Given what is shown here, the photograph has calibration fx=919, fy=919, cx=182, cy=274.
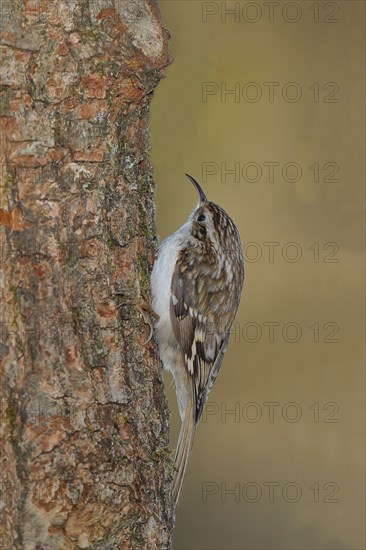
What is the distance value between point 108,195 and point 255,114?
2.69m

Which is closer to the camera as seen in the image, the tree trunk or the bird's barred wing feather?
the tree trunk

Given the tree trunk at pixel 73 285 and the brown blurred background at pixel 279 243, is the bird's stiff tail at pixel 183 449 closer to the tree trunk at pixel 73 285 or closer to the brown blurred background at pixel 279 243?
the tree trunk at pixel 73 285

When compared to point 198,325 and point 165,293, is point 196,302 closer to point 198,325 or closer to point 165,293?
point 198,325

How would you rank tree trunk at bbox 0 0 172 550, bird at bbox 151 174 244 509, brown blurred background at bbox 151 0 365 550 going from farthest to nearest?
brown blurred background at bbox 151 0 365 550, bird at bbox 151 174 244 509, tree trunk at bbox 0 0 172 550

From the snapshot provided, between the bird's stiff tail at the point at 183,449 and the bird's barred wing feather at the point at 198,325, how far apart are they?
0.03 m

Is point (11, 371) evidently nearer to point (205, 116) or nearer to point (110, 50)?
point (110, 50)

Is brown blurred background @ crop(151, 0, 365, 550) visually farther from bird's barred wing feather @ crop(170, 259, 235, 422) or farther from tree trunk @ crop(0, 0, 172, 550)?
tree trunk @ crop(0, 0, 172, 550)

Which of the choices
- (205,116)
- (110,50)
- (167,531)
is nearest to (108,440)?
(167,531)

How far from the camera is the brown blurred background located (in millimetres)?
4625

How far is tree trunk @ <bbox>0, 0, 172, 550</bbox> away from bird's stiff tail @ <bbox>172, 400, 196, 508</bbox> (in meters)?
0.42

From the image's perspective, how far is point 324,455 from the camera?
4660 millimetres

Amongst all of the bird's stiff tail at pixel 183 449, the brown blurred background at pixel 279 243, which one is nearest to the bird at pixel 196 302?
the bird's stiff tail at pixel 183 449

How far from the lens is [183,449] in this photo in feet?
9.70

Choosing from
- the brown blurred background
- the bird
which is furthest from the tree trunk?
the brown blurred background
